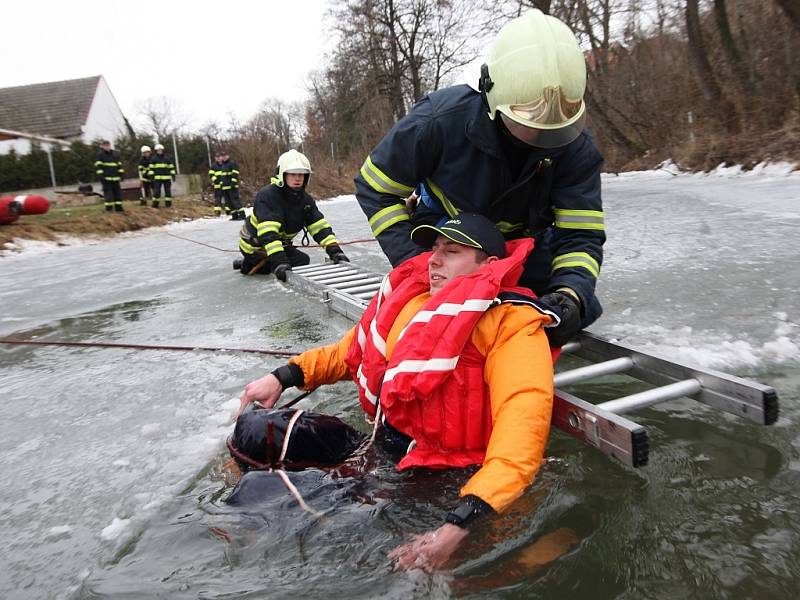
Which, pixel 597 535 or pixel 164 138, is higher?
pixel 164 138

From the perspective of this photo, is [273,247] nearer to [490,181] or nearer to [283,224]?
[283,224]

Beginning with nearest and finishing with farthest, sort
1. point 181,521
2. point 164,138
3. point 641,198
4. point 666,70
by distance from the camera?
1. point 181,521
2. point 641,198
3. point 666,70
4. point 164,138

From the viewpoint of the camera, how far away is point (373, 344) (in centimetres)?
225

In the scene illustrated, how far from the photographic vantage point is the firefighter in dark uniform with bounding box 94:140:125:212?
14227 mm

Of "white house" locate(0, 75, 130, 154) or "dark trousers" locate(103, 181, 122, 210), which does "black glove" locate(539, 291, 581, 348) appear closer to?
"dark trousers" locate(103, 181, 122, 210)

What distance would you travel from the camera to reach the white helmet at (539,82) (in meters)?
2.12

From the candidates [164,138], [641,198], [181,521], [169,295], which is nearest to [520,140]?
[181,521]

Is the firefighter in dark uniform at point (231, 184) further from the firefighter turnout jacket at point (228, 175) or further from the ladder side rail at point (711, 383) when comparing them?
the ladder side rail at point (711, 383)

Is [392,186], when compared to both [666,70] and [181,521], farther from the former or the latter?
[666,70]

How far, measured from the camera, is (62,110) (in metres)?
30.5

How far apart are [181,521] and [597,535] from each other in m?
1.34

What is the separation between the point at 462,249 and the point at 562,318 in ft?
1.44

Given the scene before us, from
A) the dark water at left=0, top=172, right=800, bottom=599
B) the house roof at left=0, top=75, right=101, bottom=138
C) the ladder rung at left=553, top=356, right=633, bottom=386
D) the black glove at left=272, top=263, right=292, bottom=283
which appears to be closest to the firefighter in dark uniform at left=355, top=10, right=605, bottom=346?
the ladder rung at left=553, top=356, right=633, bottom=386

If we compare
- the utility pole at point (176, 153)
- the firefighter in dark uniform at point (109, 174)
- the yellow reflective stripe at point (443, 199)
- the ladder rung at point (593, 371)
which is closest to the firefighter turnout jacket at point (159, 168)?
the firefighter in dark uniform at point (109, 174)
